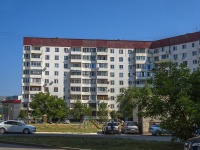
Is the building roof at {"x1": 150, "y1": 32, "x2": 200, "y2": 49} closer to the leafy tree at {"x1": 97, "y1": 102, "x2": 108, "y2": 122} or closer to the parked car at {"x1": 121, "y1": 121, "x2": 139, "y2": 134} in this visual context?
the leafy tree at {"x1": 97, "y1": 102, "x2": 108, "y2": 122}

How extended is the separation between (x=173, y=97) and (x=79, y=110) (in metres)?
78.0

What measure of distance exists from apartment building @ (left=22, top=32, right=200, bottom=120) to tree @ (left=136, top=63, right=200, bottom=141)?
8430cm

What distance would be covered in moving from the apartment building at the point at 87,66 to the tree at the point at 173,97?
277 ft

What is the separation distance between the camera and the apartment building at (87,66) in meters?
103

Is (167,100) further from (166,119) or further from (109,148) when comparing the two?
(109,148)

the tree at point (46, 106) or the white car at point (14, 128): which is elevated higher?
the tree at point (46, 106)

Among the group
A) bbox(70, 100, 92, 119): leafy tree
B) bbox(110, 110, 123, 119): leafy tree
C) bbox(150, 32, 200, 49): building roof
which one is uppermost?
bbox(150, 32, 200, 49): building roof

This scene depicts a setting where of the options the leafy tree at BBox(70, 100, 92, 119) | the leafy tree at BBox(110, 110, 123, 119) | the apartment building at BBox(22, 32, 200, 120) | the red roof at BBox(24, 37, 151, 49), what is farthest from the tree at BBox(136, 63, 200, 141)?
the red roof at BBox(24, 37, 151, 49)

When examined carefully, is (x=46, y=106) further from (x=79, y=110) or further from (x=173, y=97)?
(x=173, y=97)

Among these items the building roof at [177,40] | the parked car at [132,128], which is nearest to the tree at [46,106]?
the parked car at [132,128]

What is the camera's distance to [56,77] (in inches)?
4131

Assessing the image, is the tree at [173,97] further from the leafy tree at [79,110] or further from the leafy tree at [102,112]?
the leafy tree at [79,110]

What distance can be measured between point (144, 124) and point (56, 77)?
222 feet

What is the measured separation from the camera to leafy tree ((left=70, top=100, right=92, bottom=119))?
3691 inches
